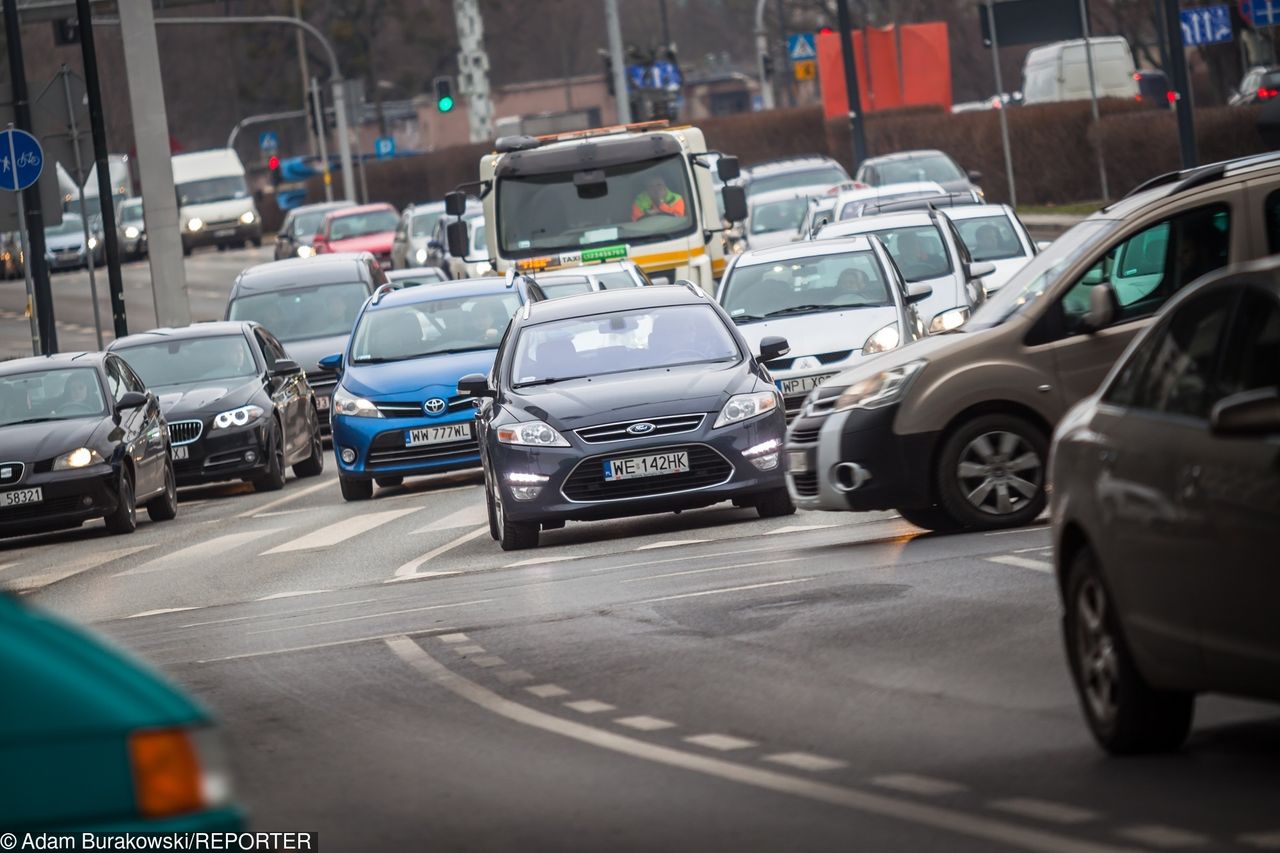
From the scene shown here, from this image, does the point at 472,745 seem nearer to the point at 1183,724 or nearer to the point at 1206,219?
the point at 1183,724

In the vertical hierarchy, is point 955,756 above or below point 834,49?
below

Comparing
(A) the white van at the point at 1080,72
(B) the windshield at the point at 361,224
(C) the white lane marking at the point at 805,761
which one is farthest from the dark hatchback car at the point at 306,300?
(A) the white van at the point at 1080,72

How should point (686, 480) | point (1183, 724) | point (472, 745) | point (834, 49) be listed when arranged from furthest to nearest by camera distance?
point (834, 49), point (686, 480), point (472, 745), point (1183, 724)

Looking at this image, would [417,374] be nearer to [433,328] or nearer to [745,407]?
[433,328]

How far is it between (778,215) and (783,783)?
3653cm

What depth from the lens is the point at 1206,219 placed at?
14188mm

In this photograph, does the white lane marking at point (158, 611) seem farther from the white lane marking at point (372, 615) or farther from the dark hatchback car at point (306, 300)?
the dark hatchback car at point (306, 300)

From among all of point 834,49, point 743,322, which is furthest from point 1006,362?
point 834,49

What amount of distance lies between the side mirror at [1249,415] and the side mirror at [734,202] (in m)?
22.4

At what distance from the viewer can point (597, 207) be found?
29688mm

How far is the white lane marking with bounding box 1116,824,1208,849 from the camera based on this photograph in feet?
22.5

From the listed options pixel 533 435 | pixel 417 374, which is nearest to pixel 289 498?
pixel 417 374

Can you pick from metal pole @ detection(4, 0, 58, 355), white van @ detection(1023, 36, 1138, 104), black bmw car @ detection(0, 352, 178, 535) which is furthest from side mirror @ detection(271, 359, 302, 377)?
white van @ detection(1023, 36, 1138, 104)

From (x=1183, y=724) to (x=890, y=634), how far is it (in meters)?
3.23
